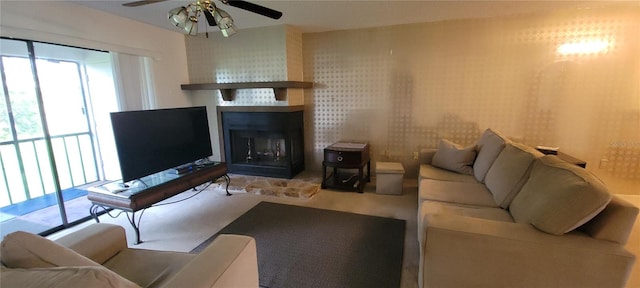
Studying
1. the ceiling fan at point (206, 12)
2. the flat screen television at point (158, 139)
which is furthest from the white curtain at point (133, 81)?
the ceiling fan at point (206, 12)

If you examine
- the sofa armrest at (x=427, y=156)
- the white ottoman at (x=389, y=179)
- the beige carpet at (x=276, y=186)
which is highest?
the sofa armrest at (x=427, y=156)

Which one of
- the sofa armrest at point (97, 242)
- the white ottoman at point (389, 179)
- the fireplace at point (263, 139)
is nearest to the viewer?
the sofa armrest at point (97, 242)

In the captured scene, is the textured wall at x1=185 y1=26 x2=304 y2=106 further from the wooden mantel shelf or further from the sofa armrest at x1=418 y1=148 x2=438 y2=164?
the sofa armrest at x1=418 y1=148 x2=438 y2=164

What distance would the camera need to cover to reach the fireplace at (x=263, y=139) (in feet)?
13.2

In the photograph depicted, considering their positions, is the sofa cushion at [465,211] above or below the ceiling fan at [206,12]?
below

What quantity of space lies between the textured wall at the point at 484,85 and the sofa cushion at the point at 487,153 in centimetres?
84

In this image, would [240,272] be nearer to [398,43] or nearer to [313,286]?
[313,286]

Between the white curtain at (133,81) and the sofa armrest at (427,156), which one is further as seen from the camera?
the sofa armrest at (427,156)

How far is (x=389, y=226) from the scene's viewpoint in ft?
8.69

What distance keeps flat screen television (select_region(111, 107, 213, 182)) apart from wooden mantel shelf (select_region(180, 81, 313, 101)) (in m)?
0.74

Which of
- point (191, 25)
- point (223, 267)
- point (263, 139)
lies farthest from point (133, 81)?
point (223, 267)

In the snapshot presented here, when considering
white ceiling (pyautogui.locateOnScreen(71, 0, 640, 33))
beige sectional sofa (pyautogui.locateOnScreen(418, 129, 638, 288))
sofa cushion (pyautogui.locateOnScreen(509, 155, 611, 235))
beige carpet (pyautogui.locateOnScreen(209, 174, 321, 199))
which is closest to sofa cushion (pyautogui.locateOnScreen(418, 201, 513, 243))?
beige sectional sofa (pyautogui.locateOnScreen(418, 129, 638, 288))

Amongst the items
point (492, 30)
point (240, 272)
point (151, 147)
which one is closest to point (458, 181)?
point (492, 30)

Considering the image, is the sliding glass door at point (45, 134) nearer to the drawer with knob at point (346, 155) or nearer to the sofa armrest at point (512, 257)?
the drawer with knob at point (346, 155)
